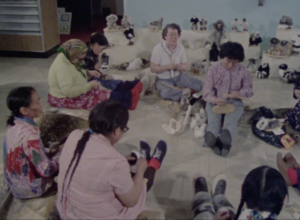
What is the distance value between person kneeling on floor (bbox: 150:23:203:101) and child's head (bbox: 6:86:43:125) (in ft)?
6.27

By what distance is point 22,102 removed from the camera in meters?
1.68

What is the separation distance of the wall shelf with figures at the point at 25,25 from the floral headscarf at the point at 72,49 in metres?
2.55

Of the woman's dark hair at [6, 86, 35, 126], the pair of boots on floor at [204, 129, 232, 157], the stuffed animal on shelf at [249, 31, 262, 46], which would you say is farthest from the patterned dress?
the stuffed animal on shelf at [249, 31, 262, 46]

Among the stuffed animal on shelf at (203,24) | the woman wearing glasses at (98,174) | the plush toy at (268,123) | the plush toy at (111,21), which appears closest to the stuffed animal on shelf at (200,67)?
the stuffed animal on shelf at (203,24)

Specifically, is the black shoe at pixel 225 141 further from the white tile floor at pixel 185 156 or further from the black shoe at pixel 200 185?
the black shoe at pixel 200 185

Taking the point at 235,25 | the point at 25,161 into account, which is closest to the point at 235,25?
the point at 235,25

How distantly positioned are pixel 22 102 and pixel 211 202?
121cm

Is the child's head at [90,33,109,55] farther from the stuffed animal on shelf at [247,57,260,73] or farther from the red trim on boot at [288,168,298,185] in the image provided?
the stuffed animal on shelf at [247,57,260,73]

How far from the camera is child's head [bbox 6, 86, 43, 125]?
1.68 metres

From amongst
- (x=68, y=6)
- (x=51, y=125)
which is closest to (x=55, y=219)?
(x=51, y=125)

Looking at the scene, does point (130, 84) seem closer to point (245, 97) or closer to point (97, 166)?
point (245, 97)

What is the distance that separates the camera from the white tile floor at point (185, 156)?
207cm

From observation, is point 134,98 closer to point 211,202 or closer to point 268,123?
point 268,123

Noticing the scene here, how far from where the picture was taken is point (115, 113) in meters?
1.42
